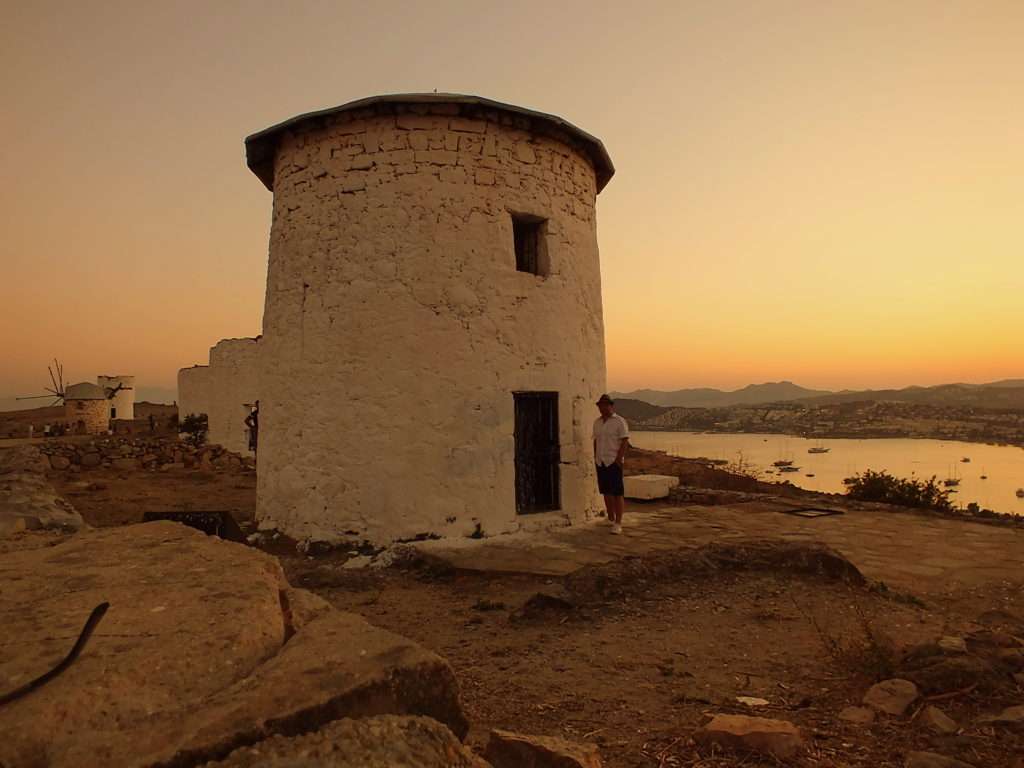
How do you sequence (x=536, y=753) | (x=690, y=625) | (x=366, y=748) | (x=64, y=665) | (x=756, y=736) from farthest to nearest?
(x=690, y=625), (x=756, y=736), (x=536, y=753), (x=64, y=665), (x=366, y=748)

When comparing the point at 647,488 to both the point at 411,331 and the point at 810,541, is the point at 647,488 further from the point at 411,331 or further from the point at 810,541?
the point at 411,331

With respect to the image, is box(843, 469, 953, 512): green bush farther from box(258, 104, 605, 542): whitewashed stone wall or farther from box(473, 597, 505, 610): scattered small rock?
box(473, 597, 505, 610): scattered small rock

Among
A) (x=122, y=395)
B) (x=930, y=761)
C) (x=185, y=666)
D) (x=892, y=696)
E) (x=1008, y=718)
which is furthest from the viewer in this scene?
(x=122, y=395)

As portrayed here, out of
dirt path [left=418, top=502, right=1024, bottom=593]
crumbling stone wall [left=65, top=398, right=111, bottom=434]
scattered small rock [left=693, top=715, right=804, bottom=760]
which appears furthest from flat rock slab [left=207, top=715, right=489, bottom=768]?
crumbling stone wall [left=65, top=398, right=111, bottom=434]

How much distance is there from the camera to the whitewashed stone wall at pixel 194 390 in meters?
20.1

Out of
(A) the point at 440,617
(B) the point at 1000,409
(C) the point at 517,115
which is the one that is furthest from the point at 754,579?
(B) the point at 1000,409

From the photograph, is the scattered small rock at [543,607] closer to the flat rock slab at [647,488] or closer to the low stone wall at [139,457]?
the flat rock slab at [647,488]

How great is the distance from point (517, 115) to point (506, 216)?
1.21 m

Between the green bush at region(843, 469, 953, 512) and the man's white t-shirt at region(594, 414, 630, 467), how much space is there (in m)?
6.08

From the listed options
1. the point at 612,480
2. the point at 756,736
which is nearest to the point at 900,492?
the point at 612,480

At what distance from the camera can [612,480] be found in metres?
7.34

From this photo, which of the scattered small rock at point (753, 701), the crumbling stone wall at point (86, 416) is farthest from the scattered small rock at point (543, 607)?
the crumbling stone wall at point (86, 416)

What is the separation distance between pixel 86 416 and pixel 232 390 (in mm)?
16774

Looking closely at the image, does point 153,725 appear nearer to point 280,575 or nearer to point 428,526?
point 280,575
